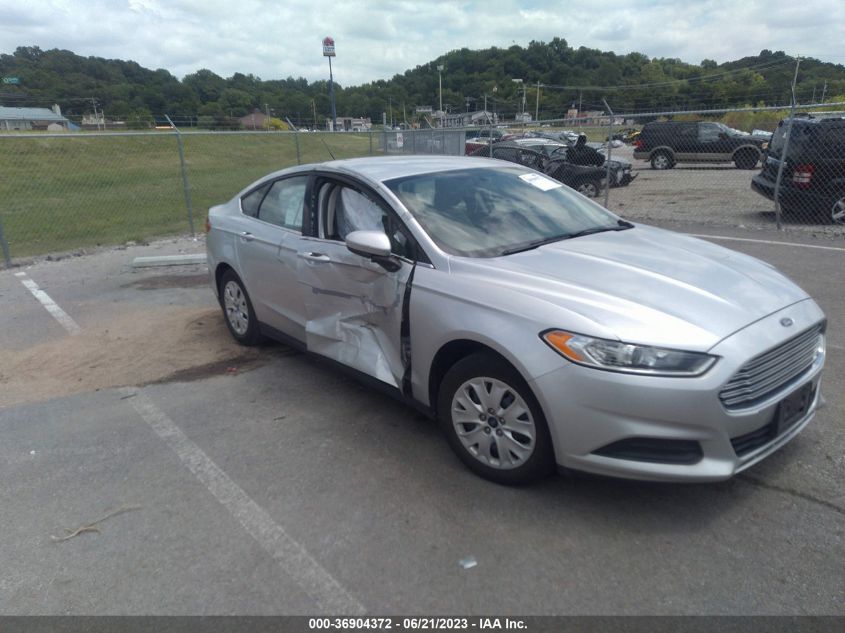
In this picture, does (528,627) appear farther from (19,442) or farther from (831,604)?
(19,442)

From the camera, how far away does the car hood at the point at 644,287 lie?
271cm

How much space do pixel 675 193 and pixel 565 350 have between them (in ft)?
48.2

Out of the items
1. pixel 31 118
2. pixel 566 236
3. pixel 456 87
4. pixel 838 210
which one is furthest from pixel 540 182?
pixel 456 87

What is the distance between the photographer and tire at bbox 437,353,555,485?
2.94 metres

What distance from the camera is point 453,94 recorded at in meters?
79.0

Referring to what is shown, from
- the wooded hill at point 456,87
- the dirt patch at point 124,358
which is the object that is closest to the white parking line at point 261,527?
the dirt patch at point 124,358

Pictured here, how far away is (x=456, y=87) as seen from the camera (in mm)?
82875

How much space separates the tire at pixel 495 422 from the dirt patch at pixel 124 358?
246 cm

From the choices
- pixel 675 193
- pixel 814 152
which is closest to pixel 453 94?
pixel 675 193

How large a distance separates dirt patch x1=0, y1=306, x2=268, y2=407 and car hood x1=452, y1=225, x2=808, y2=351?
2.84 metres

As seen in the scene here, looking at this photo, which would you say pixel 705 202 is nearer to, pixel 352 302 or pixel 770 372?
pixel 352 302

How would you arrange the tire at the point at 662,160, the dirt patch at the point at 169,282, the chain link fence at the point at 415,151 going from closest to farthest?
the dirt patch at the point at 169,282
the chain link fence at the point at 415,151
the tire at the point at 662,160

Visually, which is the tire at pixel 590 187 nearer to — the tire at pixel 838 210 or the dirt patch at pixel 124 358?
the tire at pixel 838 210

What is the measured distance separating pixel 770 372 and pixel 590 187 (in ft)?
40.9
